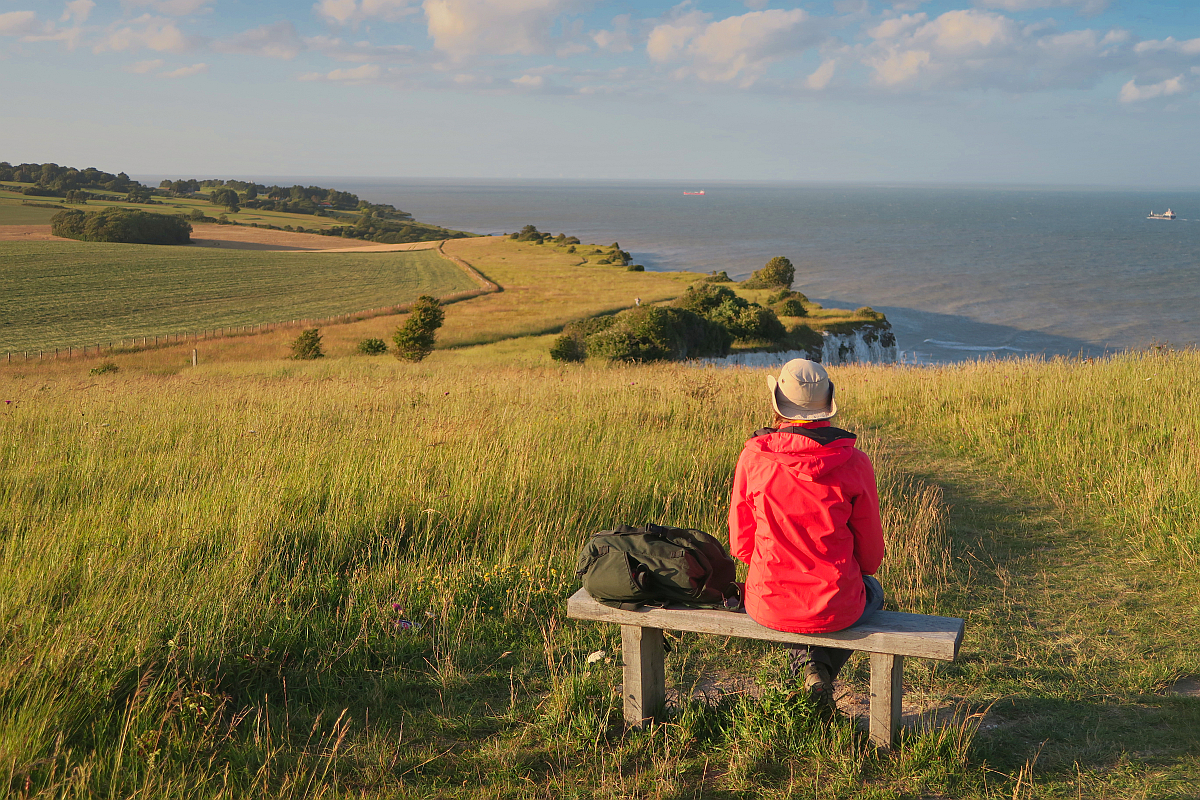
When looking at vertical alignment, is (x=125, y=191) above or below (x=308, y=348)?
above

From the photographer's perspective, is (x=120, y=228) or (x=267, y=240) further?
(x=267, y=240)

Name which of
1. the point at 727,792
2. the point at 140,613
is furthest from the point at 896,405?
the point at 140,613

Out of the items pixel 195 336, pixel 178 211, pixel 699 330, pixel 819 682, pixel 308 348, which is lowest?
pixel 195 336

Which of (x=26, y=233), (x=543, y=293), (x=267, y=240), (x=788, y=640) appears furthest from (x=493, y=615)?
(x=267, y=240)

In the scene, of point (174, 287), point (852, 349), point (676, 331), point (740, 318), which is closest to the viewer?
point (676, 331)

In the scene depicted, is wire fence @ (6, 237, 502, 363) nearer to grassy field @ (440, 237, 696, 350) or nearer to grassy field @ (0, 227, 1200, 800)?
grassy field @ (440, 237, 696, 350)

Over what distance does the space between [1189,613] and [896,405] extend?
251 inches

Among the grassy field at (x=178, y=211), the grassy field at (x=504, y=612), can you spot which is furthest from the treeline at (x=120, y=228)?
the grassy field at (x=504, y=612)

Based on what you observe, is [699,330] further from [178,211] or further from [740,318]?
[178,211]

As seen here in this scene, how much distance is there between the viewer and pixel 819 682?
3.54 metres

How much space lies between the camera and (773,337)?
45188 millimetres

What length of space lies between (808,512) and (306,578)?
314 centimetres

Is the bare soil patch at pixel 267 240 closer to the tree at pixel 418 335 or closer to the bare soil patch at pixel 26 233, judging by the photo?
the bare soil patch at pixel 26 233

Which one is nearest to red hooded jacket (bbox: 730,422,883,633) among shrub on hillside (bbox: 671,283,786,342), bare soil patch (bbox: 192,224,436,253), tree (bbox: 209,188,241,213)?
shrub on hillside (bbox: 671,283,786,342)
